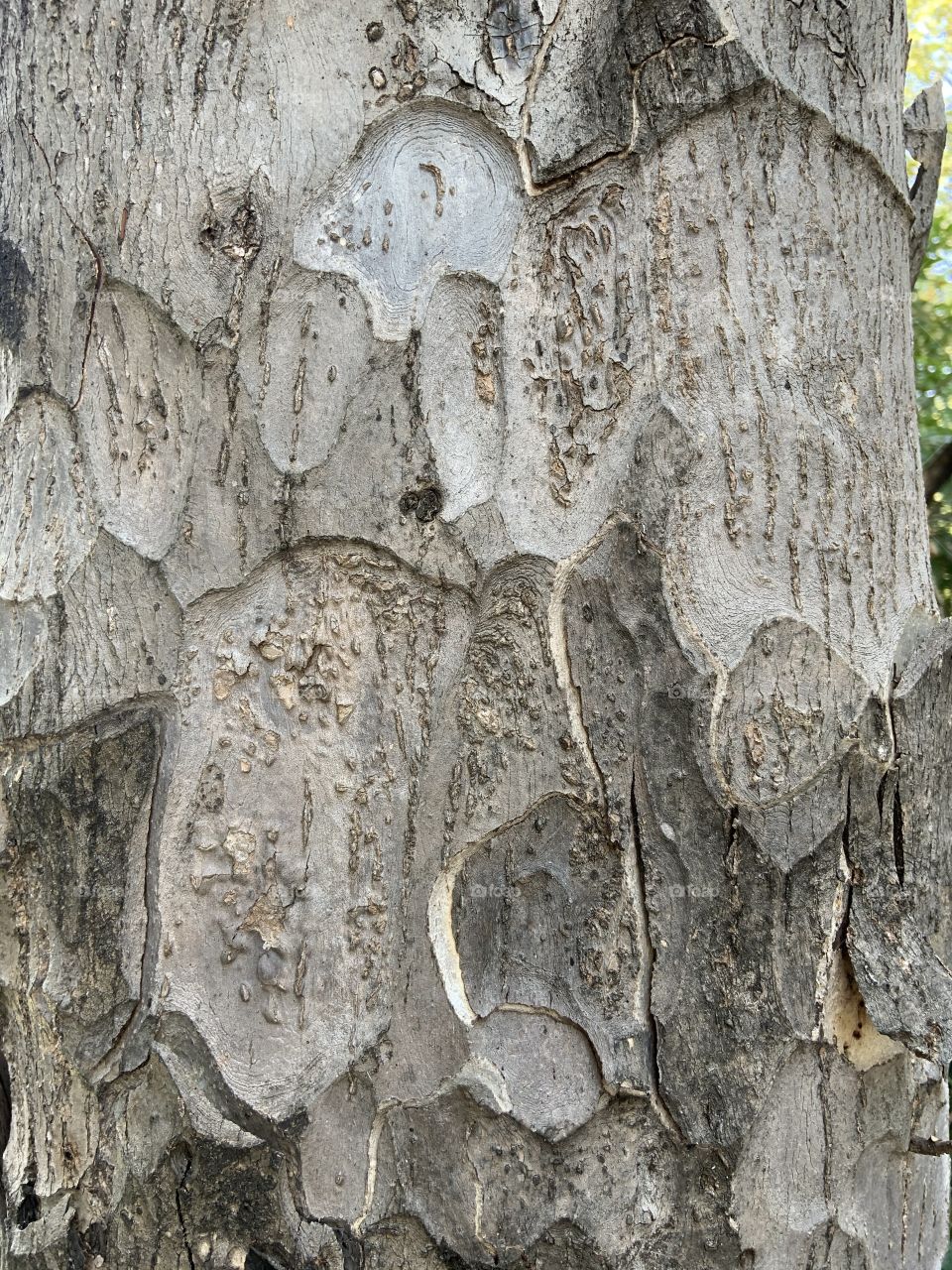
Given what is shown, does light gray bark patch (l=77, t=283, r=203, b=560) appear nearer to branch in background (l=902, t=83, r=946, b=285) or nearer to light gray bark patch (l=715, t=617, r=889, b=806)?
light gray bark patch (l=715, t=617, r=889, b=806)

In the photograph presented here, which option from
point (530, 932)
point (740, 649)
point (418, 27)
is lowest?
point (530, 932)

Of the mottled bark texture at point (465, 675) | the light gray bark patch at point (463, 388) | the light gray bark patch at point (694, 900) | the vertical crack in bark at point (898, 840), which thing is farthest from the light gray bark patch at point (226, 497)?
the vertical crack in bark at point (898, 840)

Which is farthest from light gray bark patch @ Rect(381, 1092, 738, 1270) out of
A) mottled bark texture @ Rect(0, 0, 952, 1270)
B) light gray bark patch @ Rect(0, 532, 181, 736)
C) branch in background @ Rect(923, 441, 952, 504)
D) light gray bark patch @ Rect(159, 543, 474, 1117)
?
branch in background @ Rect(923, 441, 952, 504)

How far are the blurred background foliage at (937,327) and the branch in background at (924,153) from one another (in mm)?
2033

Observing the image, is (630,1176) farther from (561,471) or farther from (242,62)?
(242,62)

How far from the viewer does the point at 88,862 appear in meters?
0.73

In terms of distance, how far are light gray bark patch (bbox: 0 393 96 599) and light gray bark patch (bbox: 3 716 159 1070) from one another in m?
0.12

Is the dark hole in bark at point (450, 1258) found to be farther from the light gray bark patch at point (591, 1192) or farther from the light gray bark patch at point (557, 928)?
the light gray bark patch at point (557, 928)

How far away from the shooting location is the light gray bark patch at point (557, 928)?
0.71m

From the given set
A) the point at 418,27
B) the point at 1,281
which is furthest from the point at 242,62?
the point at 1,281

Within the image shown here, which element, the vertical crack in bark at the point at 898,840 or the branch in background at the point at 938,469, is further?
the branch in background at the point at 938,469

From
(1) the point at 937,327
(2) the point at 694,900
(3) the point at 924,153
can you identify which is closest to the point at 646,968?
(2) the point at 694,900

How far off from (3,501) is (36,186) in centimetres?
22

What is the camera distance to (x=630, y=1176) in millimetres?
711
